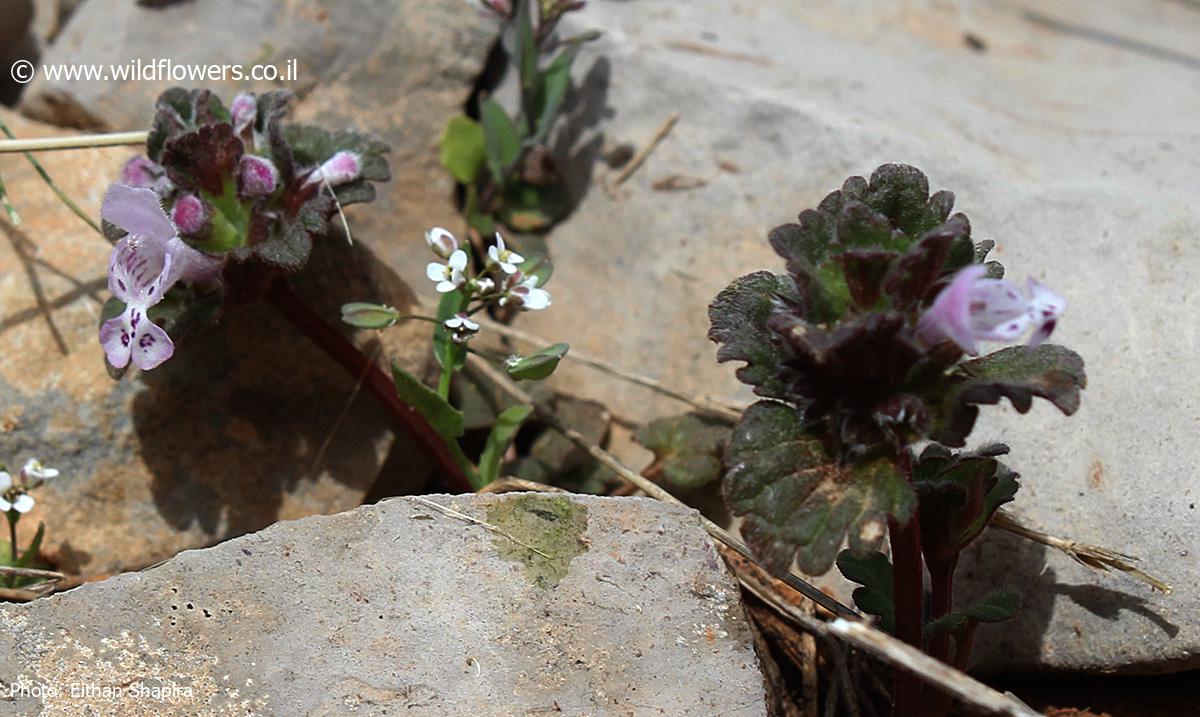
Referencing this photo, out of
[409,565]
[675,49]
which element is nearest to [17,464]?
[409,565]

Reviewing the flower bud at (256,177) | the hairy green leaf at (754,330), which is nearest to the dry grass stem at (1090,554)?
the hairy green leaf at (754,330)

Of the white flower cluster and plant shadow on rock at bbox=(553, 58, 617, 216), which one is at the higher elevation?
the white flower cluster

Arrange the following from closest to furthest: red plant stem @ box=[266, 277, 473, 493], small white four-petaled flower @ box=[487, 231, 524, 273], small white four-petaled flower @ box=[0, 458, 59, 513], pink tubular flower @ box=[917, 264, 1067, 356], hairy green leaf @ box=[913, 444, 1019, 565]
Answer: pink tubular flower @ box=[917, 264, 1067, 356]
hairy green leaf @ box=[913, 444, 1019, 565]
small white four-petaled flower @ box=[0, 458, 59, 513]
small white four-petaled flower @ box=[487, 231, 524, 273]
red plant stem @ box=[266, 277, 473, 493]

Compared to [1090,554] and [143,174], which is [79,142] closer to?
[143,174]

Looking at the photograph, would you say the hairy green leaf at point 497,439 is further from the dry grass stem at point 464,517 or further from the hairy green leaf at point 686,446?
the dry grass stem at point 464,517

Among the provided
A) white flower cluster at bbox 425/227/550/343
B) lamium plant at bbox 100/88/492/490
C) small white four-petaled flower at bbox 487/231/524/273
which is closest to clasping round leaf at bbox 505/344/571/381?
white flower cluster at bbox 425/227/550/343

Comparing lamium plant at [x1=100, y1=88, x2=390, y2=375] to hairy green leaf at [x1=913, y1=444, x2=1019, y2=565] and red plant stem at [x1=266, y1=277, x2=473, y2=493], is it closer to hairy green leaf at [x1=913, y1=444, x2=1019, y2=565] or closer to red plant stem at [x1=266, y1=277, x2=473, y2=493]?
red plant stem at [x1=266, y1=277, x2=473, y2=493]

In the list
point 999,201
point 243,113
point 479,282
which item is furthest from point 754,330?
point 243,113

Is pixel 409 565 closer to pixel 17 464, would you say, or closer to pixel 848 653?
pixel 848 653
